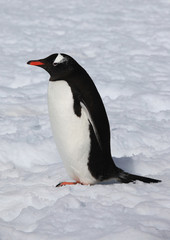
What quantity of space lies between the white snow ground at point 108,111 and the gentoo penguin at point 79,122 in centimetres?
15

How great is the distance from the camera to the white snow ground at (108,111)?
2.26 m

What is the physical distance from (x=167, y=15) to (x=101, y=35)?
185 cm

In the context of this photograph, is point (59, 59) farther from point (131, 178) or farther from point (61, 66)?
point (131, 178)

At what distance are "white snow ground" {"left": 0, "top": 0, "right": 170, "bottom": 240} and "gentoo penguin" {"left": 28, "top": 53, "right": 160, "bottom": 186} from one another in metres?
0.15

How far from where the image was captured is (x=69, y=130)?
108 inches

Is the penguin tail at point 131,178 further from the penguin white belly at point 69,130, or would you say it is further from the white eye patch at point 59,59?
the white eye patch at point 59,59

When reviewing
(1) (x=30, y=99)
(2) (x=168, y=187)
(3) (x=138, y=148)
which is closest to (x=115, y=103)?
(1) (x=30, y=99)

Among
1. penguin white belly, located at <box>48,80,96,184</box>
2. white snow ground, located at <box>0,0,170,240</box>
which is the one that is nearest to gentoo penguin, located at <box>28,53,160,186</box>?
penguin white belly, located at <box>48,80,96,184</box>

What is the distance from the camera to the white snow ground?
226 cm

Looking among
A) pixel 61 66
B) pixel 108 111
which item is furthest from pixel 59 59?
pixel 108 111

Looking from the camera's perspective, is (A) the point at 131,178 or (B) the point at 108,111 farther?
(B) the point at 108,111

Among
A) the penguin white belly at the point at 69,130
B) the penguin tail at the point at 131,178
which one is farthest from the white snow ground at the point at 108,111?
the penguin white belly at the point at 69,130

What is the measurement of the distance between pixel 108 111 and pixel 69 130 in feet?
5.87

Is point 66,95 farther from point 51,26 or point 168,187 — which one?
point 51,26
